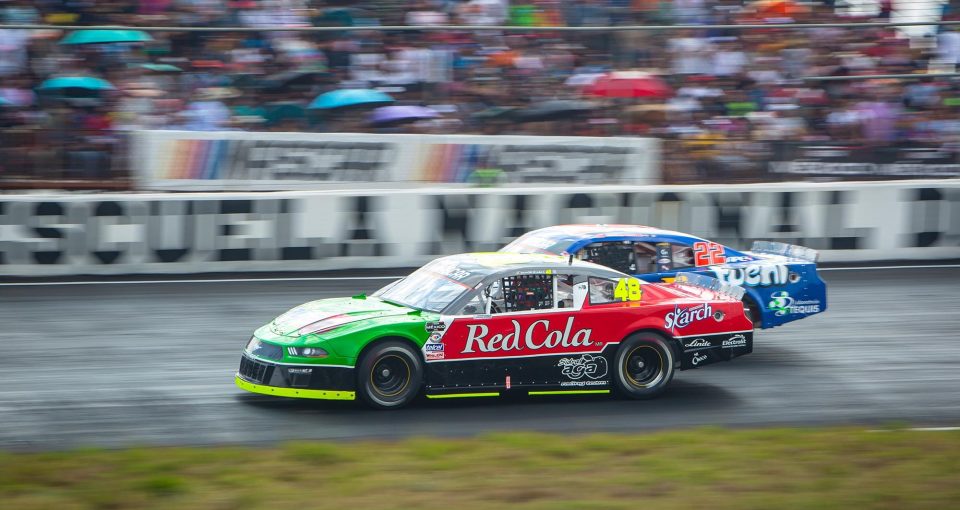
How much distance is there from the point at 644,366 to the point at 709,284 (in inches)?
53.2

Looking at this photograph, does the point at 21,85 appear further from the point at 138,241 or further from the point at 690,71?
the point at 690,71

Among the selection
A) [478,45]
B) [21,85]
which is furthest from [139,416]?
[478,45]

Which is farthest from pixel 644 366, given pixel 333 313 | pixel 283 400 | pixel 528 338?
pixel 283 400

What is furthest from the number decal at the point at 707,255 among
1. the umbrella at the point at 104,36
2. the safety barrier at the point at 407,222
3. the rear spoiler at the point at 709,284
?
the umbrella at the point at 104,36

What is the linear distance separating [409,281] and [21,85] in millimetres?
8446

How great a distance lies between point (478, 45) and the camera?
16812 mm

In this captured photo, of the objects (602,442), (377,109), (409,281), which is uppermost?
(377,109)

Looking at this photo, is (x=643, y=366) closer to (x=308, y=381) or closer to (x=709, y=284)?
(x=709, y=284)

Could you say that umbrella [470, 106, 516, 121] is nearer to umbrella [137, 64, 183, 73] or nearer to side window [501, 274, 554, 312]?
umbrella [137, 64, 183, 73]

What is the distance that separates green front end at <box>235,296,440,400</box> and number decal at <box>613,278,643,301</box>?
5.19 feet

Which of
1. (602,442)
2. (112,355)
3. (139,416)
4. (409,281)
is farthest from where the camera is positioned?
(112,355)

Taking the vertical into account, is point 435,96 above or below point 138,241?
above

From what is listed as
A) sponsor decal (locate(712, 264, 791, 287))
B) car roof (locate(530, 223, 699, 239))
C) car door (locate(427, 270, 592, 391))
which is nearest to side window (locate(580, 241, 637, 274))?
car roof (locate(530, 223, 699, 239))

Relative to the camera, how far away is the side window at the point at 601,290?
9219mm
